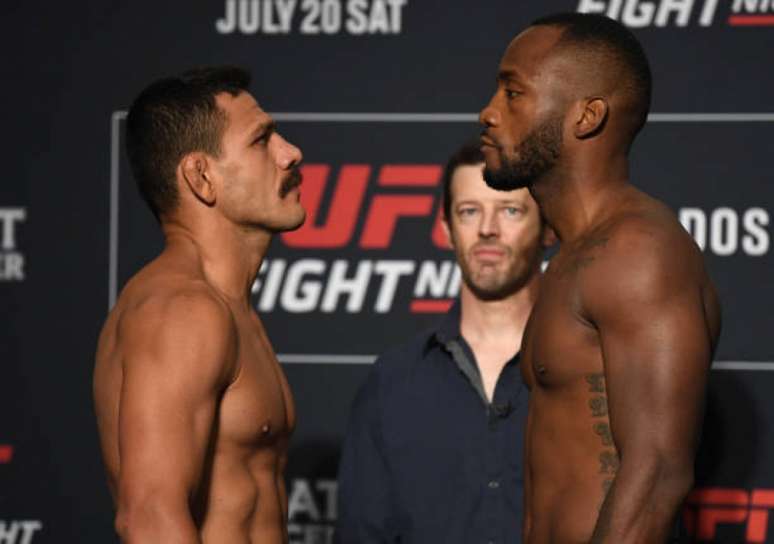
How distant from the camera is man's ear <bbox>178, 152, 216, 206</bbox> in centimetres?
219

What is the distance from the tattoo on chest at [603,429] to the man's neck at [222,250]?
623mm

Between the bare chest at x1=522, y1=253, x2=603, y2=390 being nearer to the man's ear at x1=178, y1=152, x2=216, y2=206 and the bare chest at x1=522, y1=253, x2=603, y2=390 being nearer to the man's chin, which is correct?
the man's chin

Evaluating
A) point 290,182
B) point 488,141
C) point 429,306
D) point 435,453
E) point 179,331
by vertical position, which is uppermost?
point 488,141

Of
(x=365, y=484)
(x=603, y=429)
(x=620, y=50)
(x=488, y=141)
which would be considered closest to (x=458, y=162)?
(x=365, y=484)

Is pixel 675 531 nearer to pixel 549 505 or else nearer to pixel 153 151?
pixel 549 505

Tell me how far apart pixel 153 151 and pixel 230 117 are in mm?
141

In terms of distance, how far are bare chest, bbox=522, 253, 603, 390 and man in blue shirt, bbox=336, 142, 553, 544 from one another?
28.9 inches

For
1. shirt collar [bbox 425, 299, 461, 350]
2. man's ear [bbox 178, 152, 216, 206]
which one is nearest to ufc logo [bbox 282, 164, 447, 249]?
shirt collar [bbox 425, 299, 461, 350]

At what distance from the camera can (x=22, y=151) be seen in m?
3.34

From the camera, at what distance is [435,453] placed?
285 cm

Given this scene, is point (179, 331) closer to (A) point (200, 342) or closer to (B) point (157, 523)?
(A) point (200, 342)

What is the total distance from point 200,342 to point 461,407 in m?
1.01

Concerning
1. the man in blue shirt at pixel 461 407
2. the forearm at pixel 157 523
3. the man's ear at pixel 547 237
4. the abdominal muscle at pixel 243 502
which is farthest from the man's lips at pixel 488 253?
the forearm at pixel 157 523

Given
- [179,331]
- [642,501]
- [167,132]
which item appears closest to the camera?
[642,501]
